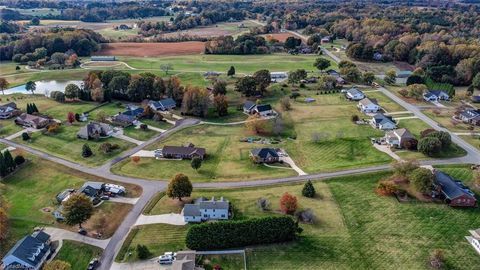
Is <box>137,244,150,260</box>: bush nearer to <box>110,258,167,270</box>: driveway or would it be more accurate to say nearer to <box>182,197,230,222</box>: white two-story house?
<box>110,258,167,270</box>: driveway

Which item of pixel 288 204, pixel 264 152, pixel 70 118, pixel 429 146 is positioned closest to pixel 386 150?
pixel 429 146

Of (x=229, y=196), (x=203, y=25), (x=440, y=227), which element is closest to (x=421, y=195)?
(x=440, y=227)

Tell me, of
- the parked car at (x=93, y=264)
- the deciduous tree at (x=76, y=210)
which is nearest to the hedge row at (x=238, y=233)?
the parked car at (x=93, y=264)

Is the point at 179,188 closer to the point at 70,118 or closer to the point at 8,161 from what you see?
the point at 8,161

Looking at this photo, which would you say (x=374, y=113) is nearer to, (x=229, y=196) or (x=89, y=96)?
(x=229, y=196)

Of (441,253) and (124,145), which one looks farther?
(124,145)

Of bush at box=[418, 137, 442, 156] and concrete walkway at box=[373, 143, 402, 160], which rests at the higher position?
bush at box=[418, 137, 442, 156]

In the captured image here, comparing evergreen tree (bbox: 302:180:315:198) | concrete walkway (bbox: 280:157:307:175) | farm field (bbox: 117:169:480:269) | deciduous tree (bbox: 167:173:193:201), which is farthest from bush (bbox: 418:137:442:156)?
deciduous tree (bbox: 167:173:193:201)
